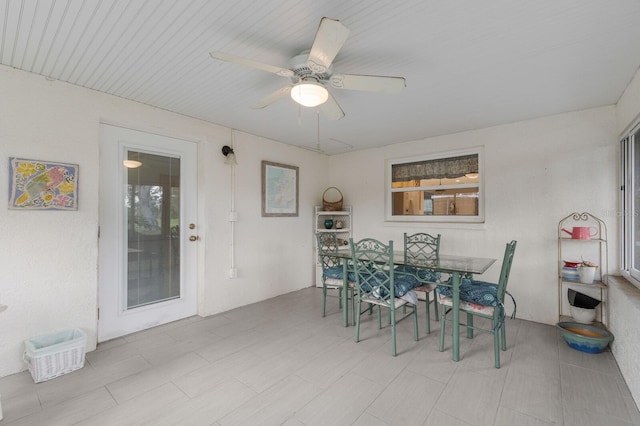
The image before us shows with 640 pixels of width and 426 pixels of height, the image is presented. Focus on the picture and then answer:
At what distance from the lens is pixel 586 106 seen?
287 cm

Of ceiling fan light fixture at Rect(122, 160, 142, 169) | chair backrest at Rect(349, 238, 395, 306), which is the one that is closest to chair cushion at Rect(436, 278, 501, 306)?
chair backrest at Rect(349, 238, 395, 306)

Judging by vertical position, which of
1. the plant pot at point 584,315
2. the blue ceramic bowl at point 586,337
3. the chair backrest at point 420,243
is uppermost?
the chair backrest at point 420,243

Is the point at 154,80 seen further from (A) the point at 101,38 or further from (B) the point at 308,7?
(B) the point at 308,7

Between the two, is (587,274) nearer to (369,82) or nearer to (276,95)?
(369,82)

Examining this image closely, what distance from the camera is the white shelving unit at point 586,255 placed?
9.28ft

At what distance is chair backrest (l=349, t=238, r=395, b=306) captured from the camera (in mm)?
2585

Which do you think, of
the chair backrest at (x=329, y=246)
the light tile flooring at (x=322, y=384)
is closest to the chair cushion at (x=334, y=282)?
the chair backrest at (x=329, y=246)

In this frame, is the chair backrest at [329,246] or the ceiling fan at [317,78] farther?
the chair backrest at [329,246]

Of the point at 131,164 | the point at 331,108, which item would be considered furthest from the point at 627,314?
the point at 131,164

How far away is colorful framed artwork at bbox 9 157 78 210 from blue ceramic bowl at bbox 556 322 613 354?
4418 mm

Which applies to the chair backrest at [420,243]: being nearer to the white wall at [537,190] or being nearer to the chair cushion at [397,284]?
the white wall at [537,190]

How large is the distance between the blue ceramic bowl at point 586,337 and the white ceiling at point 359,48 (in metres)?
2.10

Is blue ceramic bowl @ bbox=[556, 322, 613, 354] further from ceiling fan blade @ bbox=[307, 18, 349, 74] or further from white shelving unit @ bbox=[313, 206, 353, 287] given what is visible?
ceiling fan blade @ bbox=[307, 18, 349, 74]

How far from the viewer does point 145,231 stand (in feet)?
9.98
